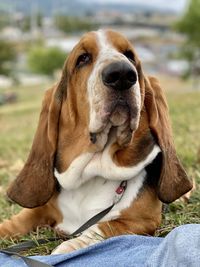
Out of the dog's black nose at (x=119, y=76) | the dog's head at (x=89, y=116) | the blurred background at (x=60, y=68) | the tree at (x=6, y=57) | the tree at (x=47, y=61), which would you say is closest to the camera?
the dog's black nose at (x=119, y=76)

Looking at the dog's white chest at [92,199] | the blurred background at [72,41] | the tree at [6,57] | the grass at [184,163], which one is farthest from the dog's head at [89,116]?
the tree at [6,57]

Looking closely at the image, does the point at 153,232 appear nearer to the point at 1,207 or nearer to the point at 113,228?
the point at 113,228

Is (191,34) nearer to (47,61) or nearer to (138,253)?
(47,61)

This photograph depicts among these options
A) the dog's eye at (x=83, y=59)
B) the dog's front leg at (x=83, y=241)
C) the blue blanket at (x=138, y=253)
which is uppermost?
the dog's eye at (x=83, y=59)

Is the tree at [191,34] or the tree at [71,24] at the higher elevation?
the tree at [191,34]

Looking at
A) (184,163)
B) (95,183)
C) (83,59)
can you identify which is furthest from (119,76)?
(184,163)

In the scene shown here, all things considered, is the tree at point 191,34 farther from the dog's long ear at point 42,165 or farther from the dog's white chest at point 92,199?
the dog's white chest at point 92,199

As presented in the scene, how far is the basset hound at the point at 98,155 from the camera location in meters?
3.52

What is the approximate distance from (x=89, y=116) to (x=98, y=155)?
264 mm

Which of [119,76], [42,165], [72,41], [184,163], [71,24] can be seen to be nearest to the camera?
[119,76]

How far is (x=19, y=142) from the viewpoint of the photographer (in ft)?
31.9

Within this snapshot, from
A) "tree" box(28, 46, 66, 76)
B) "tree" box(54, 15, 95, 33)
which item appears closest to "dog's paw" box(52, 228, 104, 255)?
"tree" box(28, 46, 66, 76)

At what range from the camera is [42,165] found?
383 centimetres

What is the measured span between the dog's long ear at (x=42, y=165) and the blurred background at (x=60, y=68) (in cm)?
84
